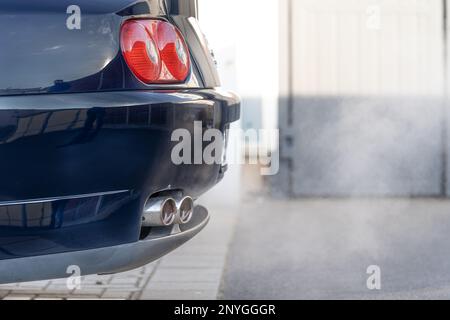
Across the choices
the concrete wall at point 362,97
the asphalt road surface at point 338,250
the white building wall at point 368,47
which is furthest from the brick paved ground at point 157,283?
the white building wall at point 368,47

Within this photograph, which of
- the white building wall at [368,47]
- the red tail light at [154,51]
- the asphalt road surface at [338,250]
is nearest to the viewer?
the red tail light at [154,51]

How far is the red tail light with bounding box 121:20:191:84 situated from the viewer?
278cm

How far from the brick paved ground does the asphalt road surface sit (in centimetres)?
11

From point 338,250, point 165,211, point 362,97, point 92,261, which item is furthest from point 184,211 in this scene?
point 362,97

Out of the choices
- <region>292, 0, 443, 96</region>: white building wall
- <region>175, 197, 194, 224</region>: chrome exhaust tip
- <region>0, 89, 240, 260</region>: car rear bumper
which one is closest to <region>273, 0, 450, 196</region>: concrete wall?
<region>292, 0, 443, 96</region>: white building wall

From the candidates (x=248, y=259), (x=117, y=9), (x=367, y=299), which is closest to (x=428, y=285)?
(x=367, y=299)

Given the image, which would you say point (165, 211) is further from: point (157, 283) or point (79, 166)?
point (157, 283)

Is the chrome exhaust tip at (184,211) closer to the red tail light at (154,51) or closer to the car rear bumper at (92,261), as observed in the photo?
the car rear bumper at (92,261)

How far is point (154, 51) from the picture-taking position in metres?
2.84

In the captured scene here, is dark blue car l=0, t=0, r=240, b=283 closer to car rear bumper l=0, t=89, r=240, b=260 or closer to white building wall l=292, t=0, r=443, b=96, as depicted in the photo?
car rear bumper l=0, t=89, r=240, b=260

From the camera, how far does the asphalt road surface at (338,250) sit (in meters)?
4.45

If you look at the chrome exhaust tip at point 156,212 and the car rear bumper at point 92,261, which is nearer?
the car rear bumper at point 92,261

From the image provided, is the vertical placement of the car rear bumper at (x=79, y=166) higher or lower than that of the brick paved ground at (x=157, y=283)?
higher
